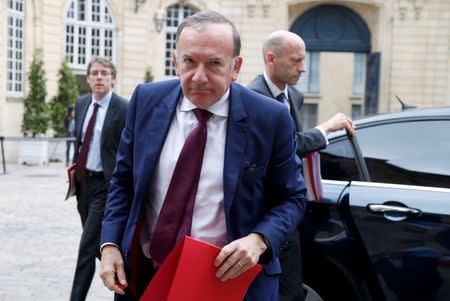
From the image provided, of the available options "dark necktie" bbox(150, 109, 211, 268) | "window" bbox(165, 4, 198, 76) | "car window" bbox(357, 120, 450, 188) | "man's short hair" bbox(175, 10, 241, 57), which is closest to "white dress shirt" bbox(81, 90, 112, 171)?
"car window" bbox(357, 120, 450, 188)

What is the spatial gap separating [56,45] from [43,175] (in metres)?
8.04

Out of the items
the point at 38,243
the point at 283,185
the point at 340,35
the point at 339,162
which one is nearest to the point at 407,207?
the point at 339,162

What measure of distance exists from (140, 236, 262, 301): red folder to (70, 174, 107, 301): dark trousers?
3171 millimetres

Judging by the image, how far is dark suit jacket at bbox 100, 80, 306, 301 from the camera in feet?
8.16

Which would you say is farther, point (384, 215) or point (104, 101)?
point (104, 101)

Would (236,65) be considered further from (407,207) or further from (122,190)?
(407,207)

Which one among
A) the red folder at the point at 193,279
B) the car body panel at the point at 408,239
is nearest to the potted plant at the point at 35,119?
the car body panel at the point at 408,239

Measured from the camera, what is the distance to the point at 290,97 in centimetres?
407

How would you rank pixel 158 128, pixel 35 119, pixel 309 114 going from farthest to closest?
pixel 309 114 < pixel 35 119 < pixel 158 128

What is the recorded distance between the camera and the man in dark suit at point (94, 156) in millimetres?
5527

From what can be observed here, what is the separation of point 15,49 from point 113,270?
2294 centimetres

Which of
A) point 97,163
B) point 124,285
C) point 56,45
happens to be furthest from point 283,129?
point 56,45

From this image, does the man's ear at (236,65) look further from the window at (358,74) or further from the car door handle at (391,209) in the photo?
the window at (358,74)

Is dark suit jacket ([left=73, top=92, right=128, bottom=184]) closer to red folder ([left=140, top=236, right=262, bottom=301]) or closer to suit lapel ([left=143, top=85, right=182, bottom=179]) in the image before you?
suit lapel ([left=143, top=85, right=182, bottom=179])
